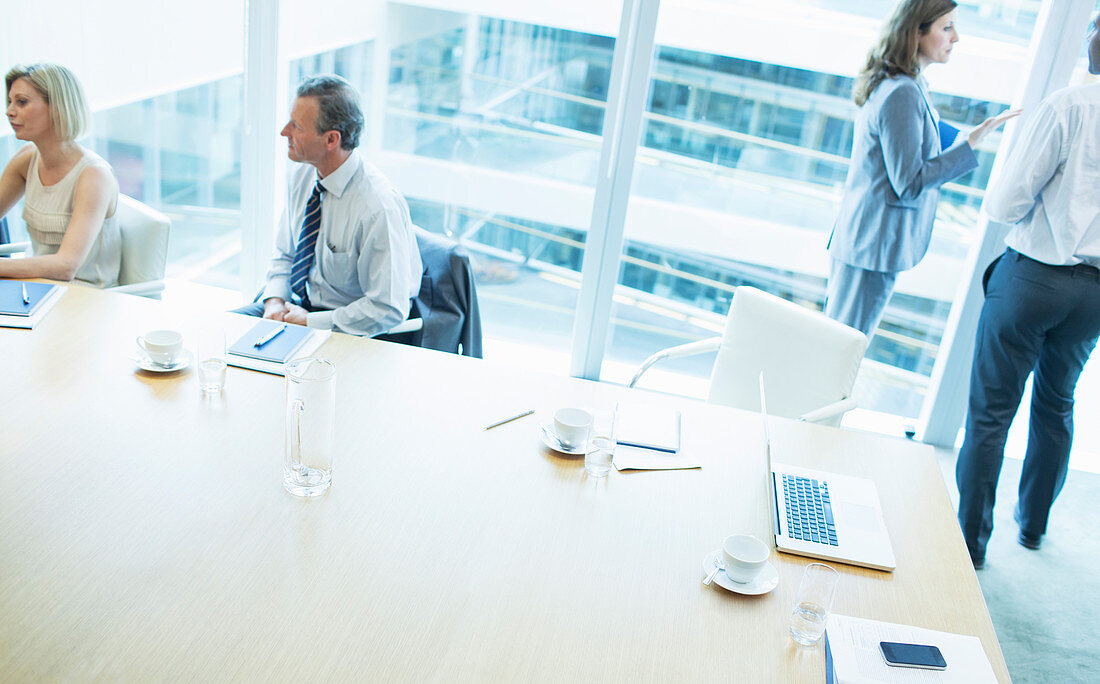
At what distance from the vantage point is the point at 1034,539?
3.23m

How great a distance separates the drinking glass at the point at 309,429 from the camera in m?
1.66

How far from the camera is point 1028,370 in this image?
114 inches

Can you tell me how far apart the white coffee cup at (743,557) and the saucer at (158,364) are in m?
1.35

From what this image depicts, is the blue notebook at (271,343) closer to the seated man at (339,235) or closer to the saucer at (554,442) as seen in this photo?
the seated man at (339,235)

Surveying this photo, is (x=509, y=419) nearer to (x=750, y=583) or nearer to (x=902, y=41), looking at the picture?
(x=750, y=583)

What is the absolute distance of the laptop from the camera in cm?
169

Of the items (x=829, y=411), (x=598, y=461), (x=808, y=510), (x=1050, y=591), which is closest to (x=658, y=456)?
(x=598, y=461)

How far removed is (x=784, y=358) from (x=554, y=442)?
929 millimetres

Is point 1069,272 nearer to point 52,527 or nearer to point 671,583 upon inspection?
point 671,583

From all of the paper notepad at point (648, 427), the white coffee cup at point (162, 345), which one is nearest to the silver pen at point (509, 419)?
the paper notepad at point (648, 427)

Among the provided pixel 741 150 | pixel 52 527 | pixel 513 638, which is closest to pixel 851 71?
pixel 741 150

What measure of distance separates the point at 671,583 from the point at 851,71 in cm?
278

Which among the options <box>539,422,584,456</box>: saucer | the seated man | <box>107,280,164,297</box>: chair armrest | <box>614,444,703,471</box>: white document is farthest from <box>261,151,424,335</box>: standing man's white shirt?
<box>614,444,703,471</box>: white document

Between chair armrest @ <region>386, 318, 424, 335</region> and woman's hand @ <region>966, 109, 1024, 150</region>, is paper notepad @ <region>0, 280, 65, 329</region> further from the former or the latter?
woman's hand @ <region>966, 109, 1024, 150</region>
